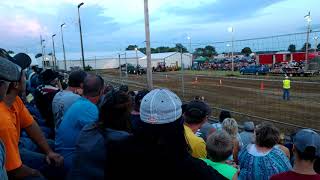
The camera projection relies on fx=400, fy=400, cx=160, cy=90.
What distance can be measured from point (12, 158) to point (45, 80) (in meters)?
4.51

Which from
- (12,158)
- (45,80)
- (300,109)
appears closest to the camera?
(12,158)

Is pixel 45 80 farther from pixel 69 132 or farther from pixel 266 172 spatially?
pixel 266 172

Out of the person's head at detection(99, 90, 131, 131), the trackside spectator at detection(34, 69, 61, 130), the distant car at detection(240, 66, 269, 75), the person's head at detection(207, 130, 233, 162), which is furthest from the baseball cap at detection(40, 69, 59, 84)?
the distant car at detection(240, 66, 269, 75)

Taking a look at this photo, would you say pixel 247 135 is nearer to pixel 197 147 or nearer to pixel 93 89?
pixel 197 147

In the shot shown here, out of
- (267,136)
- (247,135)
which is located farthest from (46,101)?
(267,136)

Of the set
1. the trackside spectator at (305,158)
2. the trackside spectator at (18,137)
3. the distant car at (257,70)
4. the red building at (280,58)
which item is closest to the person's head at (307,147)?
the trackside spectator at (305,158)

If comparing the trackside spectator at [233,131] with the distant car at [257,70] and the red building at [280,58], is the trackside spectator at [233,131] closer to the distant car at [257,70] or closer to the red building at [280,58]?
the distant car at [257,70]

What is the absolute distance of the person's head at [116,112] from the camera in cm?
326

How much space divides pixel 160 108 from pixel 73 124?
6.61 ft

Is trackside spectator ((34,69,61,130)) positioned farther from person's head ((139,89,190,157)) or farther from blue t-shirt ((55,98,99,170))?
person's head ((139,89,190,157))

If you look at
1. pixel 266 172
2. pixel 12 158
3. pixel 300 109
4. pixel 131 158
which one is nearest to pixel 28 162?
pixel 12 158

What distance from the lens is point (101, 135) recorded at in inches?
Result: 122

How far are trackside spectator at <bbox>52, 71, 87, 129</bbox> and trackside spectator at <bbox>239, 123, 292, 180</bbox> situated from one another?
7.28 ft

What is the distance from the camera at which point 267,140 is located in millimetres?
4379
